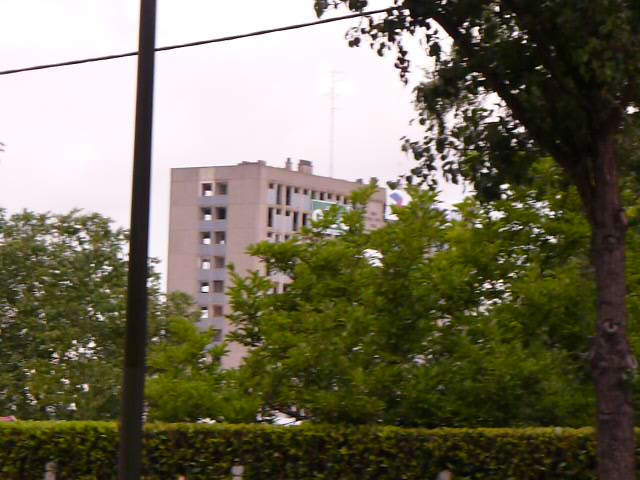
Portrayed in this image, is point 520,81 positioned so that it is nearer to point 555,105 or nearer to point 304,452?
point 555,105

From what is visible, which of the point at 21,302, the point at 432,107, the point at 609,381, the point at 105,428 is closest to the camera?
the point at 609,381

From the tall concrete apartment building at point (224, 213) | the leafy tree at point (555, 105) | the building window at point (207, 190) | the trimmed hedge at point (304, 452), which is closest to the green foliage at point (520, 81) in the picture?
the leafy tree at point (555, 105)

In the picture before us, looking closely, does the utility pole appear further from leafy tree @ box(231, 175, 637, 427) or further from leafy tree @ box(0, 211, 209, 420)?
leafy tree @ box(0, 211, 209, 420)

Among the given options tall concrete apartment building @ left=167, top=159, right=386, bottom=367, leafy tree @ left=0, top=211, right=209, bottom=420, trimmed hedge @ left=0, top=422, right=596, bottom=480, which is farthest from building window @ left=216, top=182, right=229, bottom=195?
trimmed hedge @ left=0, top=422, right=596, bottom=480

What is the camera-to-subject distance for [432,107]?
11523 millimetres

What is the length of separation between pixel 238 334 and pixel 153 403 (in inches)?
57.0

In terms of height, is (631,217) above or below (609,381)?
above

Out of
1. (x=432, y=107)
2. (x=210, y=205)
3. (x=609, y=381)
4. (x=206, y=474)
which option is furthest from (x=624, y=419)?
(x=210, y=205)

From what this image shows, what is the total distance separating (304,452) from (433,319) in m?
2.26

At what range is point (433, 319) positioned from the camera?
14.2m

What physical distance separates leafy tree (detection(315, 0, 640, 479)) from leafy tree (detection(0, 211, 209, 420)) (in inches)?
1071

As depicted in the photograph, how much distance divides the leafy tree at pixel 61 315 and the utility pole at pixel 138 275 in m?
29.4

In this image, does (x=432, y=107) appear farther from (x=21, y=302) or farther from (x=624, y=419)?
(x=21, y=302)

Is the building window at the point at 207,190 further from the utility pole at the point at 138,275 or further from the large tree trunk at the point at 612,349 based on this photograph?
the utility pole at the point at 138,275
